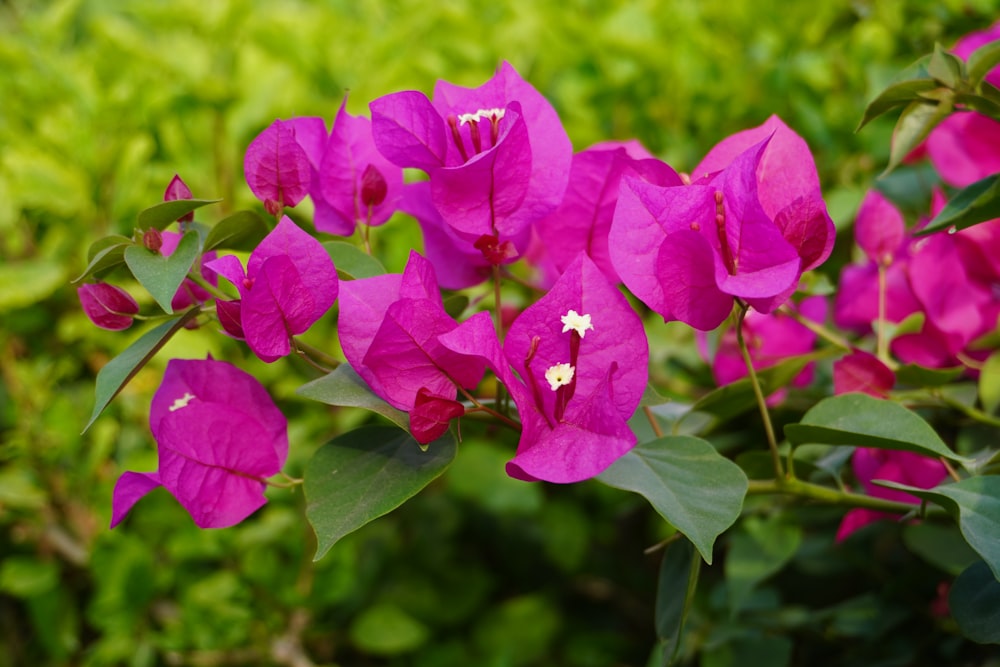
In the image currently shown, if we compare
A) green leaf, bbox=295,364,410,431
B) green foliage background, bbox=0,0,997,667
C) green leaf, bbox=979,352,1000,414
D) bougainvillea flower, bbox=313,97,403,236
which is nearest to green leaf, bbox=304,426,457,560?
green leaf, bbox=295,364,410,431

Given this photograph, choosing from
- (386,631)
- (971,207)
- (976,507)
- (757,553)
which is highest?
(971,207)

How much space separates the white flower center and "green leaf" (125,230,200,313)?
8 centimetres

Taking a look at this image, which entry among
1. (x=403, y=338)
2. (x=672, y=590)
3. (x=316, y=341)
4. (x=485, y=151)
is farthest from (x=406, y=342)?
(x=316, y=341)

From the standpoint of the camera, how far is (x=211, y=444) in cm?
46

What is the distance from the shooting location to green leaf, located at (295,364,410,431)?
0.40m

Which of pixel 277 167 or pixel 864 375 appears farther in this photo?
pixel 864 375

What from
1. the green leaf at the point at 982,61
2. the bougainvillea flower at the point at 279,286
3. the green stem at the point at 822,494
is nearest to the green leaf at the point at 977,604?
the green stem at the point at 822,494

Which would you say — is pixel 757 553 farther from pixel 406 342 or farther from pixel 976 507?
pixel 406 342

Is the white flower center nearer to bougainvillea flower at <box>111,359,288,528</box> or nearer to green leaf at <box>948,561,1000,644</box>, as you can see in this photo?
bougainvillea flower at <box>111,359,288,528</box>

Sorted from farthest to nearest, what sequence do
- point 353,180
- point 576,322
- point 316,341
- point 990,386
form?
point 316,341, point 990,386, point 353,180, point 576,322

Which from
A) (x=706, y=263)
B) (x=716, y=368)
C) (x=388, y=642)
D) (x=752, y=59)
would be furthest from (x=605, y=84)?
(x=706, y=263)

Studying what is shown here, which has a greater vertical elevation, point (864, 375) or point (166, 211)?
point (166, 211)

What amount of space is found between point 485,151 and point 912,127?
264 mm

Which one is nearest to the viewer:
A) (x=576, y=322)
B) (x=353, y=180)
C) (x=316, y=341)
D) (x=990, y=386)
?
(x=576, y=322)
